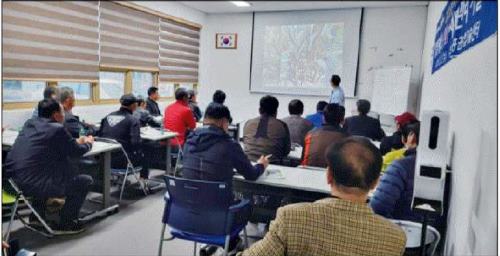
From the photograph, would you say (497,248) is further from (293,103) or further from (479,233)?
(293,103)

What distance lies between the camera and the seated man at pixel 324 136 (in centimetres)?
257

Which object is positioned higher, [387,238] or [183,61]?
[183,61]

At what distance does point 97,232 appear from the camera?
2682mm

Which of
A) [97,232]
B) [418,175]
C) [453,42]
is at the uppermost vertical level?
[453,42]

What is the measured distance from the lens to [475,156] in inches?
57.7

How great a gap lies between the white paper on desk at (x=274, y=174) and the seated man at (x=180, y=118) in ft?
6.52

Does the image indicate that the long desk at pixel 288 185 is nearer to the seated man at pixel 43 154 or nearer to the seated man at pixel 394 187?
the seated man at pixel 394 187

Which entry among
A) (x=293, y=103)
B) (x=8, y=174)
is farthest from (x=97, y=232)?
(x=293, y=103)

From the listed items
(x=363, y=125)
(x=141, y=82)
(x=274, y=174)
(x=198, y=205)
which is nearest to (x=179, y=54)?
(x=141, y=82)

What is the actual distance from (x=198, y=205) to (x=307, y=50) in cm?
476

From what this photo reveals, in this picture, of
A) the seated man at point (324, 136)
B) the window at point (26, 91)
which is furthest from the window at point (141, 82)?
the seated man at point (324, 136)

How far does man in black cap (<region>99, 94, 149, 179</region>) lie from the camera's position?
10.8 ft

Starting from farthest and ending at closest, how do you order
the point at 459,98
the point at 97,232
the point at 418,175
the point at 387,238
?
the point at 97,232 < the point at 459,98 < the point at 418,175 < the point at 387,238

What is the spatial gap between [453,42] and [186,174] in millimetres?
1883
